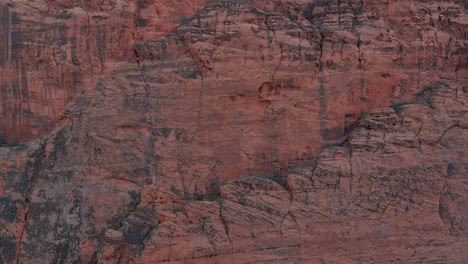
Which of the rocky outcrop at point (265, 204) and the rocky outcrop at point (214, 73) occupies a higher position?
the rocky outcrop at point (214, 73)

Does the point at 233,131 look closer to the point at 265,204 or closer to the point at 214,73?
the point at 214,73

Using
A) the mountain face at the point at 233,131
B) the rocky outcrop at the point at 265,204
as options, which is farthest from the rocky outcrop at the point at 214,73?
the rocky outcrop at the point at 265,204

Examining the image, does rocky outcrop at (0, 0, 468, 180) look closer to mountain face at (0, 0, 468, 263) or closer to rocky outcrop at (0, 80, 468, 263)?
mountain face at (0, 0, 468, 263)

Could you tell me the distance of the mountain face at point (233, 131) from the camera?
16.5 metres

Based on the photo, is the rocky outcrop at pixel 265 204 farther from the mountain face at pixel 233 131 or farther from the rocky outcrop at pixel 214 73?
the rocky outcrop at pixel 214 73

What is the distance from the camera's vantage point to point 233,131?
58.4 feet

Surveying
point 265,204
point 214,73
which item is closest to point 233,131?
point 214,73

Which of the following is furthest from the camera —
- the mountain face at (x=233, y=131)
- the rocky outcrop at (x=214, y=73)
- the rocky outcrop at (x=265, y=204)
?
the rocky outcrop at (x=214, y=73)

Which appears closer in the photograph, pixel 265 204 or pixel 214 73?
pixel 265 204

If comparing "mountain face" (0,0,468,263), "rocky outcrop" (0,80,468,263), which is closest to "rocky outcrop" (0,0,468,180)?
"mountain face" (0,0,468,263)

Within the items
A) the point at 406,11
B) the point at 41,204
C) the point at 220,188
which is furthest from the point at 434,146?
the point at 41,204

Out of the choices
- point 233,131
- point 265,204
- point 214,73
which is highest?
point 214,73

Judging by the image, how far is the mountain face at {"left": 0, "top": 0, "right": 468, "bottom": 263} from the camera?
16516 mm

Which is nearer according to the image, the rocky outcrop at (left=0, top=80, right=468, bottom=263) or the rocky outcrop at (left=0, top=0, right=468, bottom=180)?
the rocky outcrop at (left=0, top=80, right=468, bottom=263)
